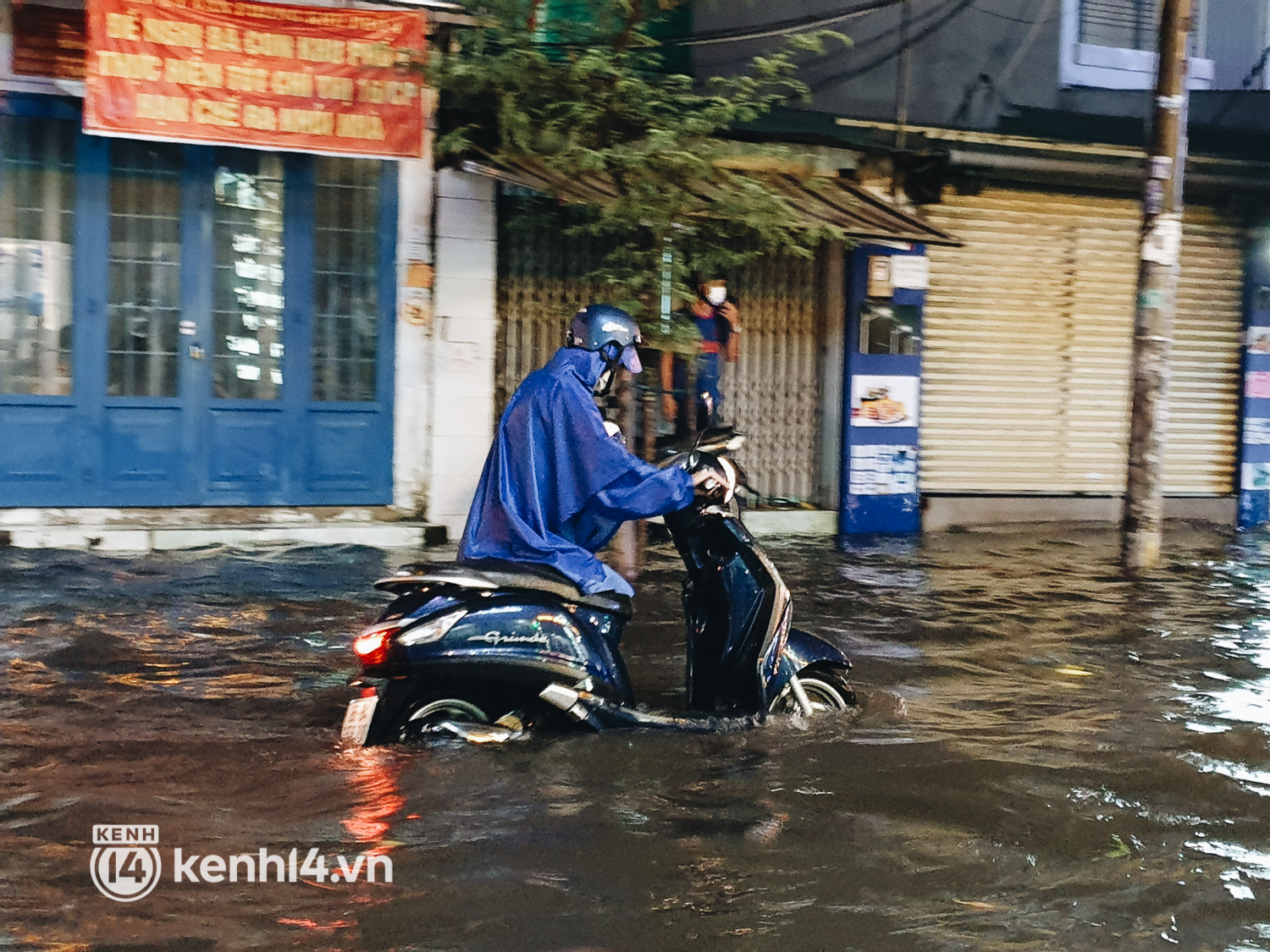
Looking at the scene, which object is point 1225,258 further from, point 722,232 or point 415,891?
point 415,891

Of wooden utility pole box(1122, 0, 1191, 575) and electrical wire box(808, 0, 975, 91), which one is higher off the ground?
electrical wire box(808, 0, 975, 91)

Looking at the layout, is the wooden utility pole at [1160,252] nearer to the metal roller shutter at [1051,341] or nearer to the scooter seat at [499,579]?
the metal roller shutter at [1051,341]

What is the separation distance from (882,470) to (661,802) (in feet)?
27.0

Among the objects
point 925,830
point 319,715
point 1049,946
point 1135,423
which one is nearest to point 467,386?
point 1135,423

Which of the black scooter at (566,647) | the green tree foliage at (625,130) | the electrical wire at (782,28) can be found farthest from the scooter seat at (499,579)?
the electrical wire at (782,28)

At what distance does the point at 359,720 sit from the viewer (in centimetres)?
488

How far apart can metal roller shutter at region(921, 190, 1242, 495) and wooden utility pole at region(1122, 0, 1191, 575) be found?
3201 mm

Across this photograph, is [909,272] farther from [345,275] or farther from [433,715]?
[433,715]

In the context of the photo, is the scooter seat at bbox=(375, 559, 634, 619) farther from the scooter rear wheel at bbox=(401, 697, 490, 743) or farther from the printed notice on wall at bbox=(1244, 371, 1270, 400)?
the printed notice on wall at bbox=(1244, 371, 1270, 400)

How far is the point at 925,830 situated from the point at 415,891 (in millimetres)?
1546

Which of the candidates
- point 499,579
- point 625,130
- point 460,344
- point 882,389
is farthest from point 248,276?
point 499,579

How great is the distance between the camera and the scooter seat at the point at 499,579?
4570mm
